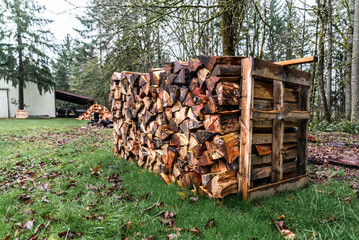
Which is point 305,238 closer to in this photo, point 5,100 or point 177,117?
point 177,117

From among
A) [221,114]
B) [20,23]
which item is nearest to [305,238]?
[221,114]

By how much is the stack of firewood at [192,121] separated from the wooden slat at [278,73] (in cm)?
21

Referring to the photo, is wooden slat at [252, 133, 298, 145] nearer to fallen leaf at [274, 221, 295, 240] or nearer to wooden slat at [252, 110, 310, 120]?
wooden slat at [252, 110, 310, 120]

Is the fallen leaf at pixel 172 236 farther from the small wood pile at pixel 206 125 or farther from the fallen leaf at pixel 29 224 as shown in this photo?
the fallen leaf at pixel 29 224

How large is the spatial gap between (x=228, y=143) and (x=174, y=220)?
960 millimetres

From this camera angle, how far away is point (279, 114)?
8.25 ft

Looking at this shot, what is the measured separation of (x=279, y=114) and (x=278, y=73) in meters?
0.50

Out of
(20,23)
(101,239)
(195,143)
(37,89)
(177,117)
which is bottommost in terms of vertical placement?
(101,239)

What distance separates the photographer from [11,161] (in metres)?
4.24

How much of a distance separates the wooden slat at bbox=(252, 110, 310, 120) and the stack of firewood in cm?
22

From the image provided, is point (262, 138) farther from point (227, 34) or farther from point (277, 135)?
point (227, 34)

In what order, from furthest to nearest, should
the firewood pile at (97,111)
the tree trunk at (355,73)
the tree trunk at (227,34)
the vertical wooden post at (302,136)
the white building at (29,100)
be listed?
the white building at (29,100)
the firewood pile at (97,111)
the tree trunk at (355,73)
the tree trunk at (227,34)
the vertical wooden post at (302,136)

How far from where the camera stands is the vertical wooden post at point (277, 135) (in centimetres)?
251

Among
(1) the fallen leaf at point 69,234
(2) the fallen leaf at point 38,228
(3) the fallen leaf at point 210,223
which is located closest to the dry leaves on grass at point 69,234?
(1) the fallen leaf at point 69,234
